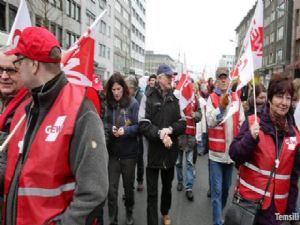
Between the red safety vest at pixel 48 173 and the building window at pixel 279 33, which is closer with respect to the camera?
the red safety vest at pixel 48 173

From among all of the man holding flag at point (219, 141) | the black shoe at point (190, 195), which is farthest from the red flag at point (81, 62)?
the black shoe at point (190, 195)

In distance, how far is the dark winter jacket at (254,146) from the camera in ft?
9.57

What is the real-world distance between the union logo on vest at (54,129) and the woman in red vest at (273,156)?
1598 mm

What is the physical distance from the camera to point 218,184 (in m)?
4.70

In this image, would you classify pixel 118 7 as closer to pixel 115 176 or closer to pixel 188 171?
pixel 188 171

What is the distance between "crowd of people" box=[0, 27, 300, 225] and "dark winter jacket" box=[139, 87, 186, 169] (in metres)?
0.01

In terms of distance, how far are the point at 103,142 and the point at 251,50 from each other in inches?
85.0

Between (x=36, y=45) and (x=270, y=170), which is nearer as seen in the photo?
(x=36, y=45)

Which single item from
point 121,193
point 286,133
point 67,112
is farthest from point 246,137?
point 121,193

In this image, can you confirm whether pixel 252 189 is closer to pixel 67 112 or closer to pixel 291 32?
pixel 67 112

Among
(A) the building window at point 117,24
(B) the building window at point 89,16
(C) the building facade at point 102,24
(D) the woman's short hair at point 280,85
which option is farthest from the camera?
(A) the building window at point 117,24

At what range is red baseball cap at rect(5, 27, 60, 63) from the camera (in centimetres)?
202

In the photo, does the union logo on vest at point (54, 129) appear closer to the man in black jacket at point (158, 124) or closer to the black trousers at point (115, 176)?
the man in black jacket at point (158, 124)

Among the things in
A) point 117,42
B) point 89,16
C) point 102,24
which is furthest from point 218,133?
point 117,42
